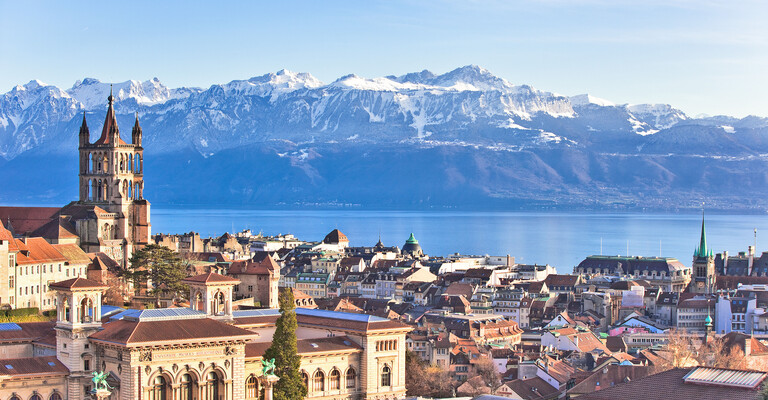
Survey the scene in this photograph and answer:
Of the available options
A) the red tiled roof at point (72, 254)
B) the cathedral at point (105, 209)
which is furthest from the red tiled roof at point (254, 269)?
the red tiled roof at point (72, 254)

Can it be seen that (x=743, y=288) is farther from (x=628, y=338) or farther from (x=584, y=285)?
(x=628, y=338)

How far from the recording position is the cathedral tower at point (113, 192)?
90.9 m

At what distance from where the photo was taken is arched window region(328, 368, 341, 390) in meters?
56.5

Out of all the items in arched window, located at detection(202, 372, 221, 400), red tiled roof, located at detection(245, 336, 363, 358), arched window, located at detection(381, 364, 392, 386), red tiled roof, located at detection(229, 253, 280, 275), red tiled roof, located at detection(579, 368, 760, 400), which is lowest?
arched window, located at detection(381, 364, 392, 386)

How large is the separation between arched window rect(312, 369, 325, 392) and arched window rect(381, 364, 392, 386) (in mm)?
3735

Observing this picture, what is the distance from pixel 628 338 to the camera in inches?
4080

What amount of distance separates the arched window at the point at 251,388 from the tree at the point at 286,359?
1.53m

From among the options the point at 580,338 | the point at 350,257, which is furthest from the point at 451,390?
the point at 350,257

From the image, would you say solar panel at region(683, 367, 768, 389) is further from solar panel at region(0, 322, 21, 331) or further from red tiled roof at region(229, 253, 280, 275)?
red tiled roof at region(229, 253, 280, 275)

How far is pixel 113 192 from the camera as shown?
93.6m

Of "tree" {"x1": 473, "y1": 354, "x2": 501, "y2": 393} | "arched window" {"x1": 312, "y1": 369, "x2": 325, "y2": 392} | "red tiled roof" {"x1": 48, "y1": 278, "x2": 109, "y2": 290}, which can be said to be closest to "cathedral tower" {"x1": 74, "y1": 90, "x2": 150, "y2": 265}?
"tree" {"x1": 473, "y1": 354, "x2": 501, "y2": 393}

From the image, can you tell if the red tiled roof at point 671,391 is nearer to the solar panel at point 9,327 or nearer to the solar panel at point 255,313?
the solar panel at point 255,313

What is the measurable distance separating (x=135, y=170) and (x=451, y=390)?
36743 mm

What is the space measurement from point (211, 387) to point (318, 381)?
7063 mm
